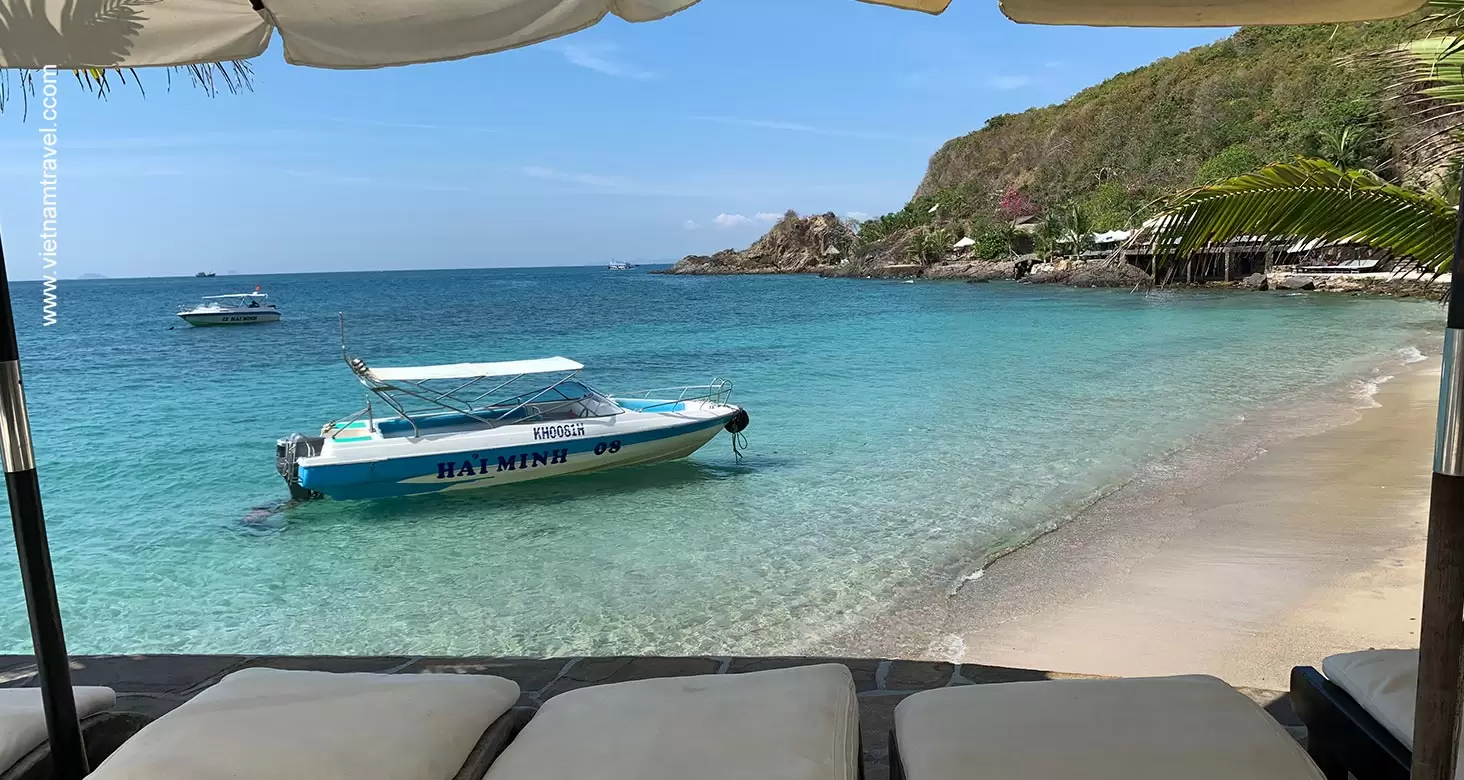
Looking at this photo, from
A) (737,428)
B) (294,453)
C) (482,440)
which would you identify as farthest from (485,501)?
(737,428)

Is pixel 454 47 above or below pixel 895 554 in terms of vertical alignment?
above

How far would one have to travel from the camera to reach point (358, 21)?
218 centimetres

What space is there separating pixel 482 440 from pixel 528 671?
6.39 metres

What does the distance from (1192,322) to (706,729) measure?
28.7m

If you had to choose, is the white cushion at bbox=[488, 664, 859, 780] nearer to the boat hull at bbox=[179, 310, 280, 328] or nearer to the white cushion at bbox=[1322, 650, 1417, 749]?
the white cushion at bbox=[1322, 650, 1417, 749]

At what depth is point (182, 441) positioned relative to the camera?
14.2 m

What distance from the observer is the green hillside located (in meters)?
46.7

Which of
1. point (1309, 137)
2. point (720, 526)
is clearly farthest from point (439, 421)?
point (1309, 137)

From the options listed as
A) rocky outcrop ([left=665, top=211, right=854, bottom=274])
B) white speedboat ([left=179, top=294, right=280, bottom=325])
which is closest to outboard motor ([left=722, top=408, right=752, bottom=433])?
white speedboat ([left=179, top=294, right=280, bottom=325])

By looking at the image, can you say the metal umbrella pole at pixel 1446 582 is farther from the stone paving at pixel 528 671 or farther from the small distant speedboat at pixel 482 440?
the small distant speedboat at pixel 482 440

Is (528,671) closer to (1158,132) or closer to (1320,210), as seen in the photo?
(1320,210)

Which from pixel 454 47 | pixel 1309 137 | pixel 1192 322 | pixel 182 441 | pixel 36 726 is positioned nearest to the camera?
pixel 36 726

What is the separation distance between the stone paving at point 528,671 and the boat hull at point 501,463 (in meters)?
5.37

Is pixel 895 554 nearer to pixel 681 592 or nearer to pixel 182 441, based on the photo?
pixel 681 592
